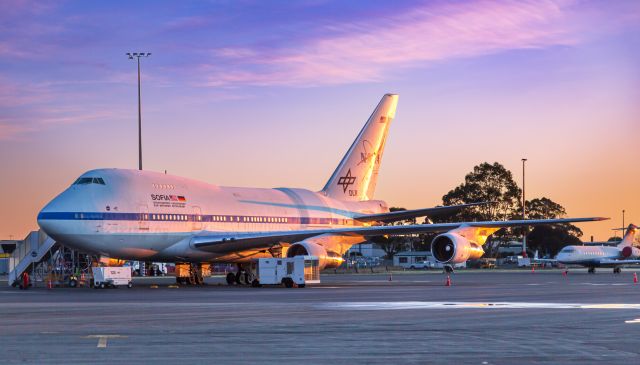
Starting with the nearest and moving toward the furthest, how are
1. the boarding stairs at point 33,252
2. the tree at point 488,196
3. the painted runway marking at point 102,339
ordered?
the painted runway marking at point 102,339
the boarding stairs at point 33,252
the tree at point 488,196

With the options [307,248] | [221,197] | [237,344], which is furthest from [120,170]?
[237,344]

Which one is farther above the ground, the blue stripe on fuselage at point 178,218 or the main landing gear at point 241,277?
the blue stripe on fuselage at point 178,218

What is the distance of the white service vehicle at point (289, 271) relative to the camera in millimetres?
45844

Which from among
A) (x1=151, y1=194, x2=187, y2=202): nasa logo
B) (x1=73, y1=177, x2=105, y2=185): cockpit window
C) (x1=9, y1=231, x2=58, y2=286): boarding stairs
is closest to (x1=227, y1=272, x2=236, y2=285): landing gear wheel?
(x1=151, y1=194, x2=187, y2=202): nasa logo

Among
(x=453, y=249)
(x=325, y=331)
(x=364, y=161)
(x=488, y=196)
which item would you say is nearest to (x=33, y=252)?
(x=364, y=161)

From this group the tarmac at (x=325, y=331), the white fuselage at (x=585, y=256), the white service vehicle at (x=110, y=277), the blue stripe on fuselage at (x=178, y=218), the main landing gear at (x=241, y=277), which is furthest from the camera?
the white fuselage at (x=585, y=256)

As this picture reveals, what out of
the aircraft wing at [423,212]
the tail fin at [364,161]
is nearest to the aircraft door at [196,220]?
the aircraft wing at [423,212]

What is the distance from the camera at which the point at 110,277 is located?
45656mm

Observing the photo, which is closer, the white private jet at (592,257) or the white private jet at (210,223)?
the white private jet at (210,223)

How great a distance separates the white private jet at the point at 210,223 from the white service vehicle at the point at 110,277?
0.79m

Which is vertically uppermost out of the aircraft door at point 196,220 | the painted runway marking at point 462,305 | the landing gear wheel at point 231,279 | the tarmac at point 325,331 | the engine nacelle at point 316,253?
the aircraft door at point 196,220

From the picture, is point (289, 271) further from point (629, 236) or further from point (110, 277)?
point (629, 236)

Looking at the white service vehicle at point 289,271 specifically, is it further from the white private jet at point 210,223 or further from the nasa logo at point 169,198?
the nasa logo at point 169,198

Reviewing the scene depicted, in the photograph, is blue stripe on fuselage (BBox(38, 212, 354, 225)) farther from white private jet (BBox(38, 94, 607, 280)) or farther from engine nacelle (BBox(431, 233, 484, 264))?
engine nacelle (BBox(431, 233, 484, 264))
